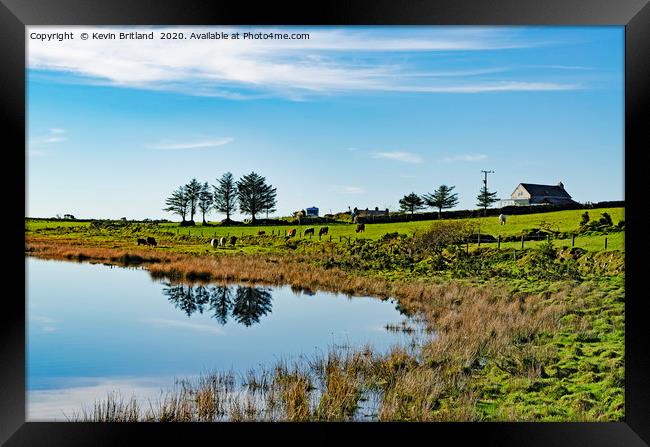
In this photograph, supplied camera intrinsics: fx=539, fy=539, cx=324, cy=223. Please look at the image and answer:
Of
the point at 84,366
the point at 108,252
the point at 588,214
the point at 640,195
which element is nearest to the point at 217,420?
the point at 84,366

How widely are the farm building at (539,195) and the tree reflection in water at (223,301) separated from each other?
16.2 ft

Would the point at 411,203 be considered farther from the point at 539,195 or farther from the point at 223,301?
the point at 223,301

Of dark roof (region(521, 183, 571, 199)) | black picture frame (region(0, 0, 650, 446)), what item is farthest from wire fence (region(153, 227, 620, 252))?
black picture frame (region(0, 0, 650, 446))

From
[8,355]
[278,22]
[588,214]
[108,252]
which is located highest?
[278,22]

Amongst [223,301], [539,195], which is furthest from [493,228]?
[223,301]

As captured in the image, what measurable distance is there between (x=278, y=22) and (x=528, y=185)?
554cm

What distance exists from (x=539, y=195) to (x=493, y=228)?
5.70 ft

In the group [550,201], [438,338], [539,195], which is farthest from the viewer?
[550,201]

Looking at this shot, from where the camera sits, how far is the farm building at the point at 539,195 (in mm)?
9325

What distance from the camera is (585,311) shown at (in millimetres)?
9375

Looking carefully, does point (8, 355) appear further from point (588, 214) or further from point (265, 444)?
point (588, 214)

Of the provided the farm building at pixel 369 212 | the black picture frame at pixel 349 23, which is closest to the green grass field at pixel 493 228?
the farm building at pixel 369 212

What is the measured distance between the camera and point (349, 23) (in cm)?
611

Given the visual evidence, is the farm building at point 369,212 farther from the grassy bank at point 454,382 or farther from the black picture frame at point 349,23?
the black picture frame at point 349,23
